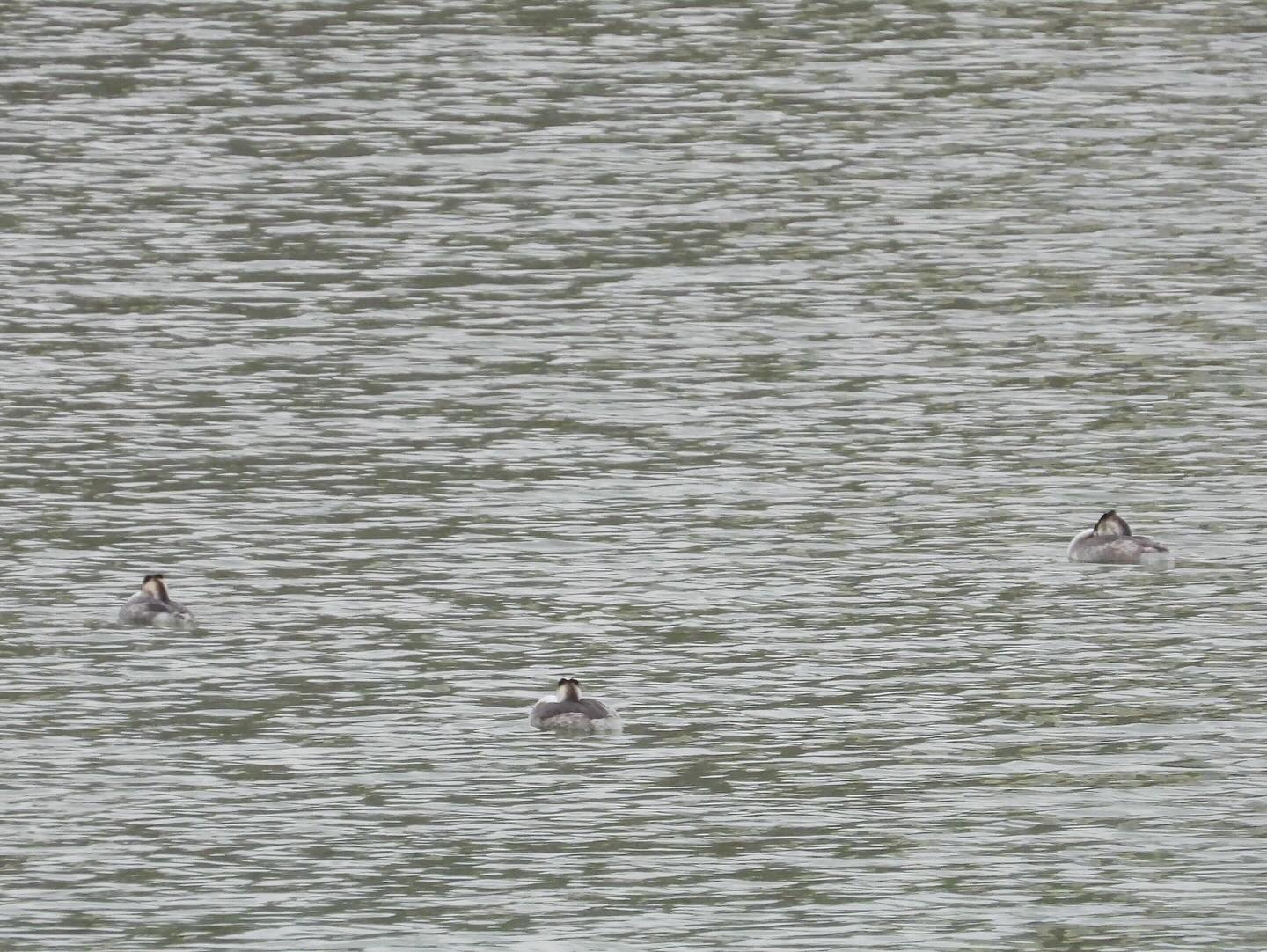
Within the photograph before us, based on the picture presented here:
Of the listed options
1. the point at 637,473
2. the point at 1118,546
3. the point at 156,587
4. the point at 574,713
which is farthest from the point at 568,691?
the point at 637,473

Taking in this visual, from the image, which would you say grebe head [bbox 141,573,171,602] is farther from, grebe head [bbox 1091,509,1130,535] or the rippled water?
grebe head [bbox 1091,509,1130,535]

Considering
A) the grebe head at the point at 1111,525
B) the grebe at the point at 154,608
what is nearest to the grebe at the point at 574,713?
the grebe at the point at 154,608

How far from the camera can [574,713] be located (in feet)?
94.0

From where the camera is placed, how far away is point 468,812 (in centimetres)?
2700

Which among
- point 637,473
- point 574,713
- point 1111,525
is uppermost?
point 574,713

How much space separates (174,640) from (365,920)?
824 centimetres

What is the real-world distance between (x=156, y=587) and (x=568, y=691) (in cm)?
559

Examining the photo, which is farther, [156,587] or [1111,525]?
[1111,525]

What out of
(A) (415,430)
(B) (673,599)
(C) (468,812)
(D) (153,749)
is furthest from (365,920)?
(A) (415,430)

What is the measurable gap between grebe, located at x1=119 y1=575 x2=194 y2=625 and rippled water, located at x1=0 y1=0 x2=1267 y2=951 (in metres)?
0.28

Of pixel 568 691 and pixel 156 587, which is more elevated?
pixel 568 691

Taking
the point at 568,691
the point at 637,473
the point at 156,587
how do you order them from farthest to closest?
the point at 637,473
the point at 156,587
the point at 568,691

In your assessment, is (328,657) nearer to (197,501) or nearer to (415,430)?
(197,501)

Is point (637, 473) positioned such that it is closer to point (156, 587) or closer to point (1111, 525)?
point (1111, 525)
